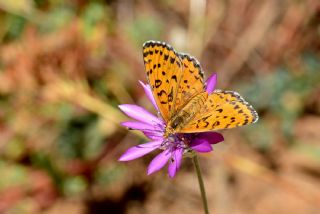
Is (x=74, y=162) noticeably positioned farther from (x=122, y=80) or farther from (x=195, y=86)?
(x=195, y=86)

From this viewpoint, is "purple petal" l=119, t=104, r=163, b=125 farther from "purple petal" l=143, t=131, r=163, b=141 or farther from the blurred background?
the blurred background

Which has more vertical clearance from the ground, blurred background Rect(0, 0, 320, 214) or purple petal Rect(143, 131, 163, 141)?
blurred background Rect(0, 0, 320, 214)

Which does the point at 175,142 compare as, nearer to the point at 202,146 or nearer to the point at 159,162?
the point at 159,162

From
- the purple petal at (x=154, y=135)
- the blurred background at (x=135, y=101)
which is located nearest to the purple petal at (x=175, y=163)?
the purple petal at (x=154, y=135)

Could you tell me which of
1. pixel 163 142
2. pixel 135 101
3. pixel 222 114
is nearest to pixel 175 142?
pixel 163 142

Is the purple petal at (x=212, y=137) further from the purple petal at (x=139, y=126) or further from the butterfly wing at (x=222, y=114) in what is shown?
the purple petal at (x=139, y=126)

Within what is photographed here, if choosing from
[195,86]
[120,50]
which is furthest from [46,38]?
[195,86]

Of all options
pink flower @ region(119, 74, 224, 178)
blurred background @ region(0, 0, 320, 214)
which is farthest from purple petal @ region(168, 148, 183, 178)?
blurred background @ region(0, 0, 320, 214)

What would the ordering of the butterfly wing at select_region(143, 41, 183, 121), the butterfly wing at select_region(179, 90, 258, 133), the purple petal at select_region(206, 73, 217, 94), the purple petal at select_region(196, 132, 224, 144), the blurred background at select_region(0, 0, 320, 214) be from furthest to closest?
the blurred background at select_region(0, 0, 320, 214)
the purple petal at select_region(206, 73, 217, 94)
the butterfly wing at select_region(143, 41, 183, 121)
the purple petal at select_region(196, 132, 224, 144)
the butterfly wing at select_region(179, 90, 258, 133)
